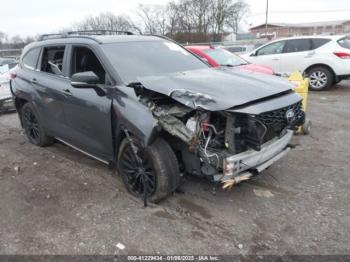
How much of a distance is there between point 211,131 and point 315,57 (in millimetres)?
8130

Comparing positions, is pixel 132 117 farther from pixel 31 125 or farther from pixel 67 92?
pixel 31 125

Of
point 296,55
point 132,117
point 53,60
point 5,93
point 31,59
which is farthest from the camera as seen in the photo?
point 296,55

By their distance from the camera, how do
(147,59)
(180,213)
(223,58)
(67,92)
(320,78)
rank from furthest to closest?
(320,78)
(223,58)
(67,92)
(147,59)
(180,213)

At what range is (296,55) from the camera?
409 inches

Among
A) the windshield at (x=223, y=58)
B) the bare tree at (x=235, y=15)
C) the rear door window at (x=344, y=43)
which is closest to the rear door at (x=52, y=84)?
the windshield at (x=223, y=58)

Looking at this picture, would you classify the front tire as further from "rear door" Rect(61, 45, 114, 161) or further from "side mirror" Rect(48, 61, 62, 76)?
"side mirror" Rect(48, 61, 62, 76)

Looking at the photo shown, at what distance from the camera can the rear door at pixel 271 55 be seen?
35.7 ft

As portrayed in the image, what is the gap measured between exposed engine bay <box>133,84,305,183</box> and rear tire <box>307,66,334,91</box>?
7458mm

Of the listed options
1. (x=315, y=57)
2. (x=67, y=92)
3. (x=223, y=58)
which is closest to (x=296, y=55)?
(x=315, y=57)

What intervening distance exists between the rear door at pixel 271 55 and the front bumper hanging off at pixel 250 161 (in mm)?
7772

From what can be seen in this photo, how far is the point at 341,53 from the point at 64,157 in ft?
27.4

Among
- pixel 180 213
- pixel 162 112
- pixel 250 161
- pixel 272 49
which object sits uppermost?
pixel 272 49

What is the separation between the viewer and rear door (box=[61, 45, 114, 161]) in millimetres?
3773

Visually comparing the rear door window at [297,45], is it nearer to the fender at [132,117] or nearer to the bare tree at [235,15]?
the fender at [132,117]
